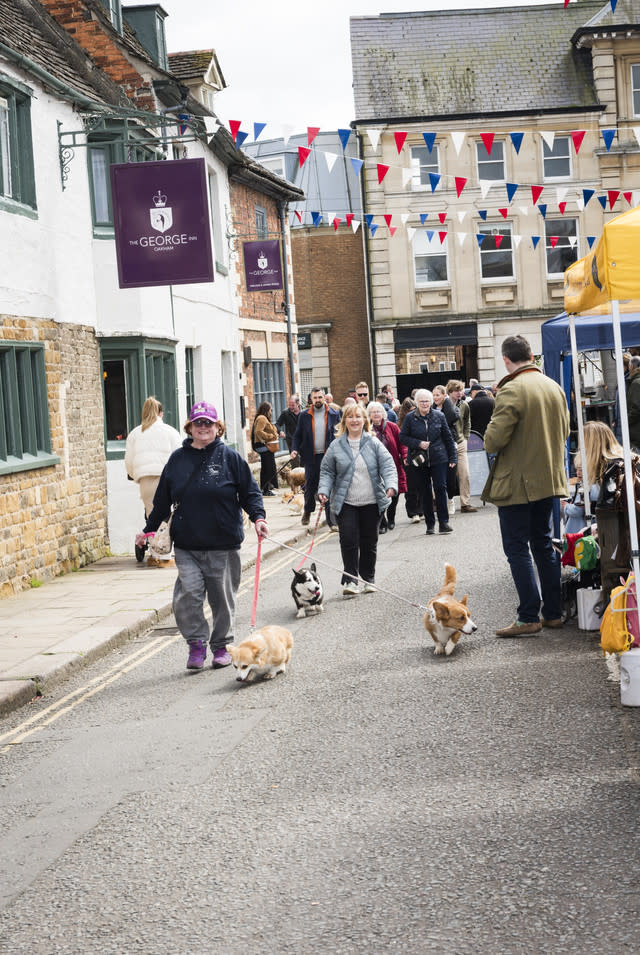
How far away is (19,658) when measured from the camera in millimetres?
9078

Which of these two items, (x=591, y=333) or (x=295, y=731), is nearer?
(x=295, y=731)

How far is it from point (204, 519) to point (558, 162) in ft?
104

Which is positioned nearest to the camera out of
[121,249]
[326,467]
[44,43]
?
[326,467]

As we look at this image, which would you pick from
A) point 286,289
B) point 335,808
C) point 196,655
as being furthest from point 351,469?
point 286,289

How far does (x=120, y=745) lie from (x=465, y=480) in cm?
1285

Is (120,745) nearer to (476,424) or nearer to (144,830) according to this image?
(144,830)

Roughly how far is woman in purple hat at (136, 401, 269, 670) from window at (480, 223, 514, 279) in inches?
1184

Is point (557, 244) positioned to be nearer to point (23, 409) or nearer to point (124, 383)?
point (124, 383)

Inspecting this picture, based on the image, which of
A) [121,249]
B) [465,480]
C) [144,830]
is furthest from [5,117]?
[144,830]

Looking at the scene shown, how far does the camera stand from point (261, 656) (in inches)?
312

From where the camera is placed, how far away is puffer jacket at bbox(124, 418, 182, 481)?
14227 millimetres

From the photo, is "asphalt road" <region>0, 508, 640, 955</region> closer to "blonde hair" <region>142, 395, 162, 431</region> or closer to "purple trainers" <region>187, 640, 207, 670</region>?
"purple trainers" <region>187, 640, 207, 670</region>

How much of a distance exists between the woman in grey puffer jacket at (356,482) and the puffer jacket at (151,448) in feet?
11.5

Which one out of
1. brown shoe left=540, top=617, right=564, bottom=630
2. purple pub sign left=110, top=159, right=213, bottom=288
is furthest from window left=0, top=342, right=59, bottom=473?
brown shoe left=540, top=617, right=564, bottom=630
